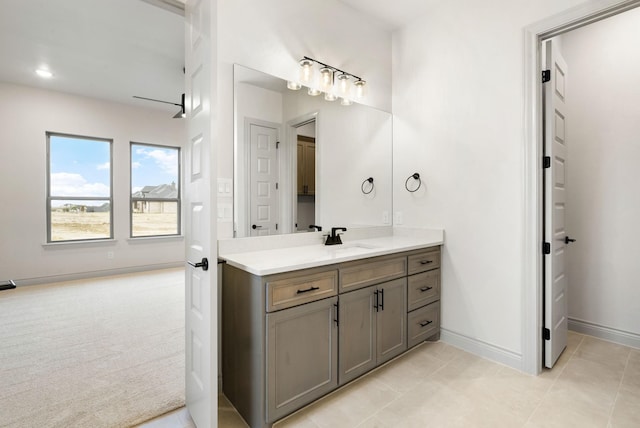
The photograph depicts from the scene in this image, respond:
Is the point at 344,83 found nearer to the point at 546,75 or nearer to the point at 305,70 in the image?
the point at 305,70

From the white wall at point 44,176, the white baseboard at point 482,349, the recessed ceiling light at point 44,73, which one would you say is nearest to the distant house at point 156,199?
the white wall at point 44,176

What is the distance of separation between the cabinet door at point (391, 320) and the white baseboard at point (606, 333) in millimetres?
1852

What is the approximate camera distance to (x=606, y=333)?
270 centimetres

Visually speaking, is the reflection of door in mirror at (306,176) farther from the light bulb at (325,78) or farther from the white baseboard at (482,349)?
the white baseboard at (482,349)

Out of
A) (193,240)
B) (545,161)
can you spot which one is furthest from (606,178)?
(193,240)

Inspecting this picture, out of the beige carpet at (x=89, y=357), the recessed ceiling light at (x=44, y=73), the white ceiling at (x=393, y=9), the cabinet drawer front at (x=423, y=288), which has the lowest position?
the beige carpet at (x=89, y=357)

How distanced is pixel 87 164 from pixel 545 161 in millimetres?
6474

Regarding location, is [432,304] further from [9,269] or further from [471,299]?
[9,269]

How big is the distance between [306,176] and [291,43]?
99 cm

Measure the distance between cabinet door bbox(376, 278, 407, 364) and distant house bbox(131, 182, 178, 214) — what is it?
5.40m

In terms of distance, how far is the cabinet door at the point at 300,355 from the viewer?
1.57 metres

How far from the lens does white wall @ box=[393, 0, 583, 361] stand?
2.27 metres

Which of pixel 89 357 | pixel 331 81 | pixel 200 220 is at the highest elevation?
pixel 331 81

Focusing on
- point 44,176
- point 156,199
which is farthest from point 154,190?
point 44,176
